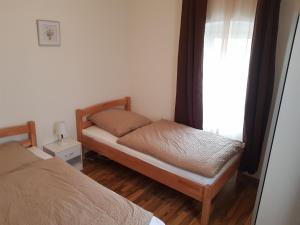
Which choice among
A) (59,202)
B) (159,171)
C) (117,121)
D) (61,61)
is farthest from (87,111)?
(59,202)

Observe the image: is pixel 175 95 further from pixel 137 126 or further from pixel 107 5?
pixel 107 5

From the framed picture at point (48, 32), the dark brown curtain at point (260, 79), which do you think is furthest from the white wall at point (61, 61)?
the dark brown curtain at point (260, 79)

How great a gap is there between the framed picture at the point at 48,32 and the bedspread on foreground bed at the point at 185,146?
52.9 inches

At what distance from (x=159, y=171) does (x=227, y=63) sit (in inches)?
57.4

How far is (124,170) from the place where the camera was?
3.07 meters

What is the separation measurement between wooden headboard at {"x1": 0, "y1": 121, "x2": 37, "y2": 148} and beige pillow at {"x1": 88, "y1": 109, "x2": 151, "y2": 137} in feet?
2.55

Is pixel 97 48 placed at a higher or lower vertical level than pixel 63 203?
higher

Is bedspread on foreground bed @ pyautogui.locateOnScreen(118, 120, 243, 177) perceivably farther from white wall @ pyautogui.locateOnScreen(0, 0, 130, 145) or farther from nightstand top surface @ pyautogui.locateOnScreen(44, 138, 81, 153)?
white wall @ pyautogui.locateOnScreen(0, 0, 130, 145)

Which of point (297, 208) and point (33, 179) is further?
point (33, 179)

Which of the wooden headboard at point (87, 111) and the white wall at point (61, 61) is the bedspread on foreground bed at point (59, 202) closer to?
the white wall at point (61, 61)

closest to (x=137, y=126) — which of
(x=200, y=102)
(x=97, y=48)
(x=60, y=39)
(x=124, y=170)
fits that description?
(x=124, y=170)

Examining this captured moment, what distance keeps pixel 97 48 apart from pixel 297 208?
2751mm

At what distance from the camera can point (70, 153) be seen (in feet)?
9.04

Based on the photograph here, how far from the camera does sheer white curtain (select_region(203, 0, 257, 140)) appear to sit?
254 cm
